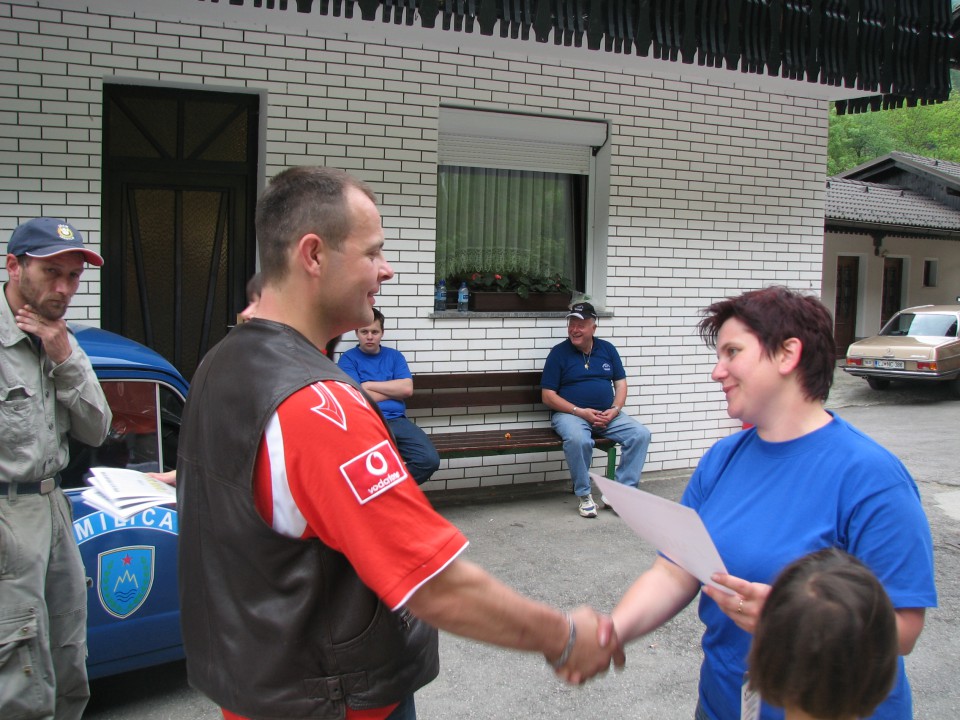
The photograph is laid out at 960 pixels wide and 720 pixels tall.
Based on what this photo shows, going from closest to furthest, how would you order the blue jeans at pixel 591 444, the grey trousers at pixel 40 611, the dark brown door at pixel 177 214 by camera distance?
the grey trousers at pixel 40 611 → the dark brown door at pixel 177 214 → the blue jeans at pixel 591 444

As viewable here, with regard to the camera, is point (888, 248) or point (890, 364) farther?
point (888, 248)

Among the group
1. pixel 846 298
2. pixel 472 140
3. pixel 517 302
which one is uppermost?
pixel 472 140

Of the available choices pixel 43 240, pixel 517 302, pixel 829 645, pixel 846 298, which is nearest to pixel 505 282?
pixel 517 302

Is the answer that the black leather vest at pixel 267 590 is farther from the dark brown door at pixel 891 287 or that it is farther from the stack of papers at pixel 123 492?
the dark brown door at pixel 891 287

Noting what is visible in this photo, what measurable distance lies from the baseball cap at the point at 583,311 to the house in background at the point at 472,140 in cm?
45

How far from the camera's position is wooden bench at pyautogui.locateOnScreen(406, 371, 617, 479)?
6.93 m

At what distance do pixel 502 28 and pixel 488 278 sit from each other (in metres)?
2.26

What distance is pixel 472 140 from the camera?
755cm

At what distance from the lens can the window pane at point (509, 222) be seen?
7.71 metres

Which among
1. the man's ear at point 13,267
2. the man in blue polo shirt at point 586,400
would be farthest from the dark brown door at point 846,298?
the man's ear at point 13,267

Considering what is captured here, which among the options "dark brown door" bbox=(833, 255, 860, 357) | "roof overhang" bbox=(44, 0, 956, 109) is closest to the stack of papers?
"roof overhang" bbox=(44, 0, 956, 109)

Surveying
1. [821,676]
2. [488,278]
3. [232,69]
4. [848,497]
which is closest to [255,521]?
[821,676]

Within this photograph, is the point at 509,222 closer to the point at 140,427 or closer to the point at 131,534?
the point at 140,427

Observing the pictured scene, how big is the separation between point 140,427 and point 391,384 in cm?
278
